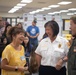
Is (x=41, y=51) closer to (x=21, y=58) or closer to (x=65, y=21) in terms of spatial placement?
(x=21, y=58)

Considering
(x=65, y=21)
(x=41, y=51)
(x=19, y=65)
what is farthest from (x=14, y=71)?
(x=65, y=21)

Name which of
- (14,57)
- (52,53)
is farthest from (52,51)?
(14,57)

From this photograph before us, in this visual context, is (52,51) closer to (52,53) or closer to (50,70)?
(52,53)

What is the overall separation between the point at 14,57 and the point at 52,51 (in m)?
0.50

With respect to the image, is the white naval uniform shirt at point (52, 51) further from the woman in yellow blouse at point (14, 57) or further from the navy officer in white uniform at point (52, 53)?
the woman in yellow blouse at point (14, 57)

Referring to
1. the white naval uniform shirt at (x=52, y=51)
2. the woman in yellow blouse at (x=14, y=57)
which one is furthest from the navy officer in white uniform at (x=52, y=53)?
the woman in yellow blouse at (x=14, y=57)

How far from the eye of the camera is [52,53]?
2.48 metres

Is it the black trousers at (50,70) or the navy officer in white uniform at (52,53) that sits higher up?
the navy officer in white uniform at (52,53)

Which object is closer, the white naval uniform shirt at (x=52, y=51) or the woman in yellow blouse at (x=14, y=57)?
the woman in yellow blouse at (x=14, y=57)

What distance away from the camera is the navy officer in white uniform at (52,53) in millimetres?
2479

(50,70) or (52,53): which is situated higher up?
(52,53)

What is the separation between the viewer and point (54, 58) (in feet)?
8.12

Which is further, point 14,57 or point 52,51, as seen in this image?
point 52,51

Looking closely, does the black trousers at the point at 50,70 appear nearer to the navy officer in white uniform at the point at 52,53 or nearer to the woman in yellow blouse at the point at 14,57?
the navy officer in white uniform at the point at 52,53
